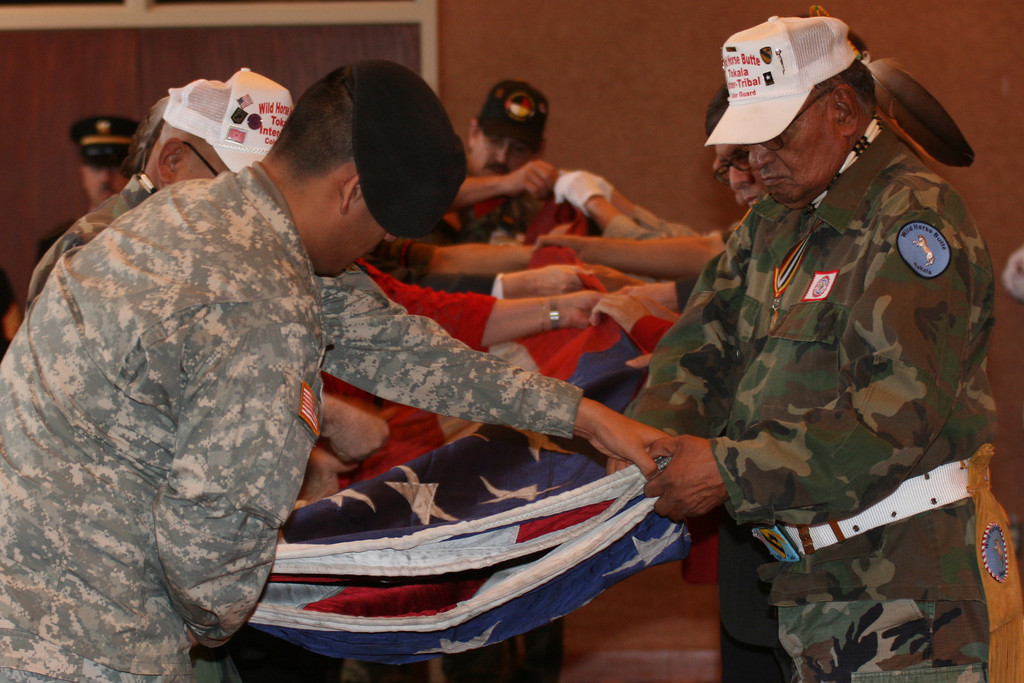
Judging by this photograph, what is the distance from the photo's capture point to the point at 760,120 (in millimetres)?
1725

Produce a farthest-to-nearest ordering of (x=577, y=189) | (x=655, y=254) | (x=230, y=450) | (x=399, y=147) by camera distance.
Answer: (x=577, y=189)
(x=655, y=254)
(x=399, y=147)
(x=230, y=450)

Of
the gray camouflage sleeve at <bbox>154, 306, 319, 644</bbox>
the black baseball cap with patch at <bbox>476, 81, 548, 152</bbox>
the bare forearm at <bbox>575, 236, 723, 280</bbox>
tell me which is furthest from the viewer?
the black baseball cap with patch at <bbox>476, 81, 548, 152</bbox>

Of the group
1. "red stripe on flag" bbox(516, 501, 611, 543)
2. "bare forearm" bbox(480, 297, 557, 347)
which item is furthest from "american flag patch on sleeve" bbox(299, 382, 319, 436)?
"bare forearm" bbox(480, 297, 557, 347)

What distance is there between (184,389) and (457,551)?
646mm

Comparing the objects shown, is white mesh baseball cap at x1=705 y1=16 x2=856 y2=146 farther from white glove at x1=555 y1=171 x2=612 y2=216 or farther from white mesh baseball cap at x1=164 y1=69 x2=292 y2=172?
white glove at x1=555 y1=171 x2=612 y2=216

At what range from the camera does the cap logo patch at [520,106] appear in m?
3.39

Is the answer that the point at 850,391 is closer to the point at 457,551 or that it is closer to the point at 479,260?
the point at 457,551

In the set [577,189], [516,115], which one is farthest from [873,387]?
[516,115]

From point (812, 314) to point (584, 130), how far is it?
103 inches

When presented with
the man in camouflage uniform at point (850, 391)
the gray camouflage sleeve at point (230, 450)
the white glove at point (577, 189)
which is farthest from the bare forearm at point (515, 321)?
the gray camouflage sleeve at point (230, 450)

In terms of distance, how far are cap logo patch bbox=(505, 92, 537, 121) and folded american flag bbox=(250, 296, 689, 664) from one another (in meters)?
1.74

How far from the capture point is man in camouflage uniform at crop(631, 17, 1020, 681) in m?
1.54

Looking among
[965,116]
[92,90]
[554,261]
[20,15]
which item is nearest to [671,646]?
[554,261]

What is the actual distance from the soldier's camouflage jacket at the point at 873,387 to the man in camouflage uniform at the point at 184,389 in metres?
0.70
